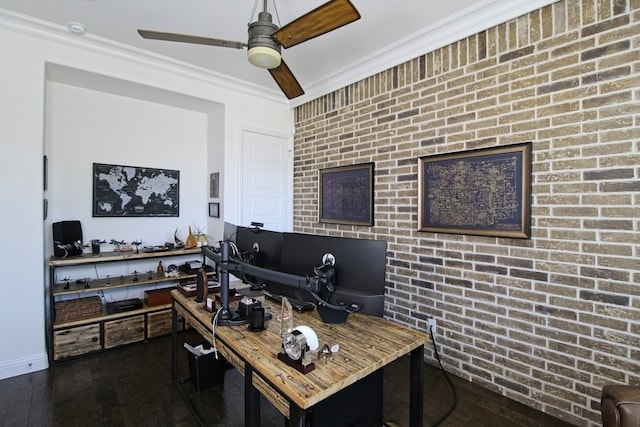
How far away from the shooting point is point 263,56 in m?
1.80

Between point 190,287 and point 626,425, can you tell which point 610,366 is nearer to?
point 626,425

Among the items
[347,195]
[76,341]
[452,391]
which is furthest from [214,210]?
[452,391]

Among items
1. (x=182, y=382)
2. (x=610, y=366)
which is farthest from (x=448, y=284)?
(x=182, y=382)

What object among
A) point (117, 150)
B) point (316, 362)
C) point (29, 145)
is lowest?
point (316, 362)

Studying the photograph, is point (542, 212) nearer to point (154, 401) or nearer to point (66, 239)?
point (154, 401)

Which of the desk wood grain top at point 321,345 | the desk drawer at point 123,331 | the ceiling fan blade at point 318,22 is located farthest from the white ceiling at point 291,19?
the desk drawer at point 123,331

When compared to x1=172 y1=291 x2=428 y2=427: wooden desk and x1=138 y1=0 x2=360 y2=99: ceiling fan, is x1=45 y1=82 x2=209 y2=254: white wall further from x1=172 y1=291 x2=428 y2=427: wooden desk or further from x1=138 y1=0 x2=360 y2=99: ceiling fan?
x1=172 y1=291 x2=428 y2=427: wooden desk

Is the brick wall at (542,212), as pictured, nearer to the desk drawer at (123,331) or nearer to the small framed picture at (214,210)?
the small framed picture at (214,210)

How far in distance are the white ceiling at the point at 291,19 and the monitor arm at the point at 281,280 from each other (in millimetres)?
1892

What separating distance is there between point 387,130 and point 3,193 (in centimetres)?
330

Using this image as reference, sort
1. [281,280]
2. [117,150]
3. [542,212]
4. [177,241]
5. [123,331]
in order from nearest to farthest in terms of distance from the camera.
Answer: [281,280] → [542,212] → [123,331] → [117,150] → [177,241]

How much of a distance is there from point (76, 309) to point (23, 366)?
1.71 feet

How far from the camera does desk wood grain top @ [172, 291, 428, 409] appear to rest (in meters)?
1.09

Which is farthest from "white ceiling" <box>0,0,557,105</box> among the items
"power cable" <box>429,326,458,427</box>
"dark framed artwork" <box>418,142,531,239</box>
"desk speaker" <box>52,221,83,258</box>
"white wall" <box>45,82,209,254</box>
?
"power cable" <box>429,326,458,427</box>
